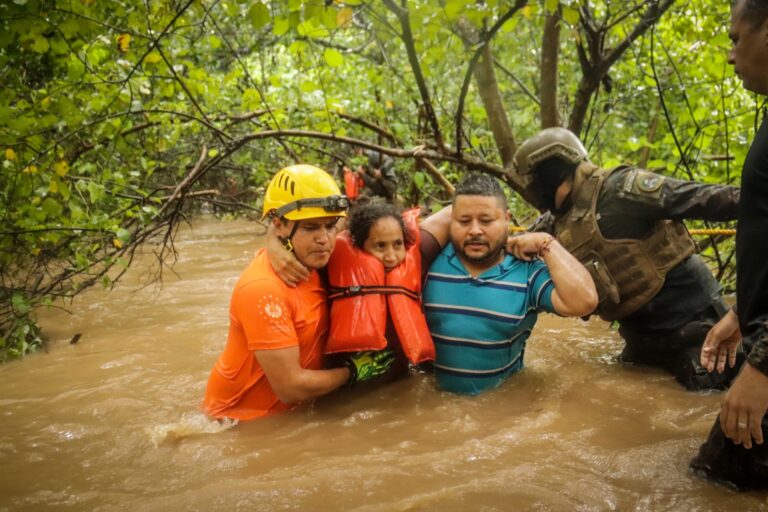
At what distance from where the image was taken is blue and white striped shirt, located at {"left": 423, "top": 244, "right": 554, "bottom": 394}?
3.31 m

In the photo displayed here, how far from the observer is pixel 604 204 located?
11.7ft

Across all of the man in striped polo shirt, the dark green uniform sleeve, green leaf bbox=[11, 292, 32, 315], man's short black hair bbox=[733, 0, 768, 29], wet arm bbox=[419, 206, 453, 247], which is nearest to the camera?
man's short black hair bbox=[733, 0, 768, 29]

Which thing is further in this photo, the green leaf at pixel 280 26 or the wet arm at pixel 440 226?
the wet arm at pixel 440 226

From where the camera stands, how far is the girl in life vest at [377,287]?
312cm

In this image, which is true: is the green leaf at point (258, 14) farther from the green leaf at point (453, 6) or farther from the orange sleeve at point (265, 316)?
the orange sleeve at point (265, 316)

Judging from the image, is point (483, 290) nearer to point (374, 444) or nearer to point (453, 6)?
point (374, 444)

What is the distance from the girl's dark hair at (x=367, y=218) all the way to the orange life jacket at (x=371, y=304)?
3.3 inches

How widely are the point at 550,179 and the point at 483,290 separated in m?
1.01

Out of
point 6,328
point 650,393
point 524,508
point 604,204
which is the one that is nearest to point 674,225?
point 604,204

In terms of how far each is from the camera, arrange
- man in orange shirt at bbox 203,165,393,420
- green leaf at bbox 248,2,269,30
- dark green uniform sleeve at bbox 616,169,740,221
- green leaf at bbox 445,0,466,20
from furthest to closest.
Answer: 1. dark green uniform sleeve at bbox 616,169,740,221
2. man in orange shirt at bbox 203,165,393,420
3. green leaf at bbox 445,0,466,20
4. green leaf at bbox 248,2,269,30

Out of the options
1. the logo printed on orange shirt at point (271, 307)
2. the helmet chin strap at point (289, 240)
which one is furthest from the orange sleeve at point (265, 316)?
the helmet chin strap at point (289, 240)

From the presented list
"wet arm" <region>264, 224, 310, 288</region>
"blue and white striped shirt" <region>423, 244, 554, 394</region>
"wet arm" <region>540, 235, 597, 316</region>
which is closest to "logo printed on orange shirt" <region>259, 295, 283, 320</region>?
"wet arm" <region>264, 224, 310, 288</region>

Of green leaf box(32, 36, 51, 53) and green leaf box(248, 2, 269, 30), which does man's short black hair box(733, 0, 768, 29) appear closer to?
green leaf box(248, 2, 269, 30)

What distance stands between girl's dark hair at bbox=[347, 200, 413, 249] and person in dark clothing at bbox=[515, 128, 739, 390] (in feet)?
3.39
